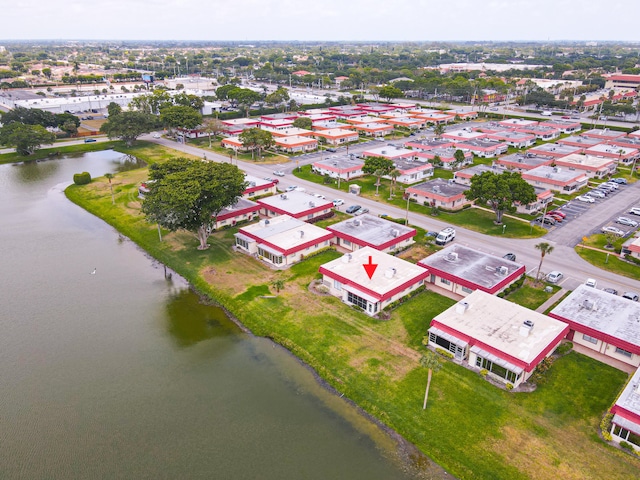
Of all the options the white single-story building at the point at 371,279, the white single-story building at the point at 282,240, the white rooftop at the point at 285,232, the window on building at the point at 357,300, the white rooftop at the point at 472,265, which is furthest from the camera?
the white rooftop at the point at 285,232

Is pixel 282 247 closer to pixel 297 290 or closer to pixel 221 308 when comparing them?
pixel 297 290

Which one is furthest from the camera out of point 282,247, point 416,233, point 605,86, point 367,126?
point 605,86

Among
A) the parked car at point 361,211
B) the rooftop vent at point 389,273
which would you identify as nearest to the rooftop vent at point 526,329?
the rooftop vent at point 389,273

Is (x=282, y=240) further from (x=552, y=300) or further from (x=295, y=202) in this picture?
(x=552, y=300)

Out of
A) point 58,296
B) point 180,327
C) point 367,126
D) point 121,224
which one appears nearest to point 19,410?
point 180,327

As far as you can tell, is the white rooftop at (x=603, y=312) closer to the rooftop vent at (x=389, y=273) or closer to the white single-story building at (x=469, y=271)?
the white single-story building at (x=469, y=271)

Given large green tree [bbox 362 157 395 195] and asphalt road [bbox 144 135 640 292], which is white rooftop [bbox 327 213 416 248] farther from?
large green tree [bbox 362 157 395 195]

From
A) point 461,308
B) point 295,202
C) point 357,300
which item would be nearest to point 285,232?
point 295,202
